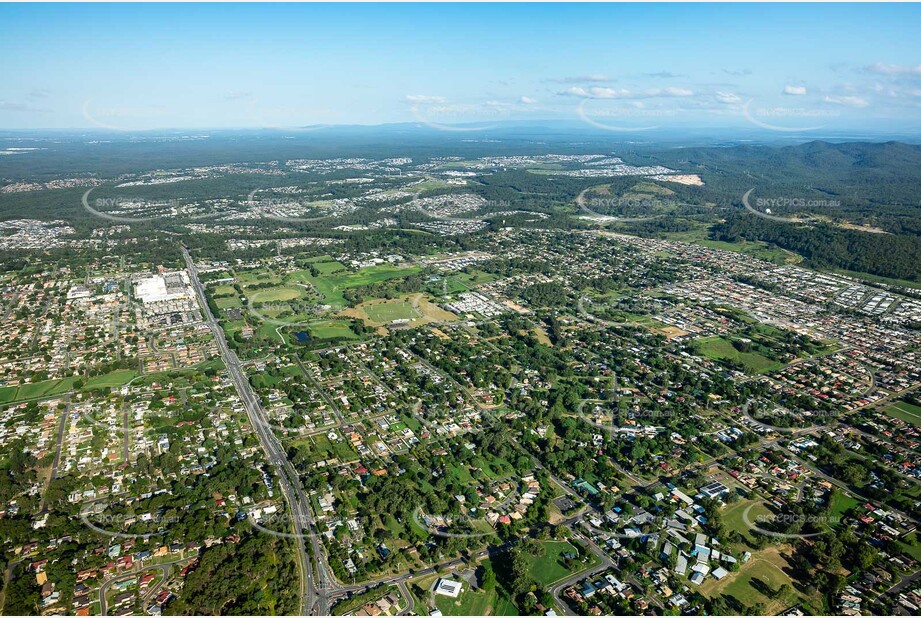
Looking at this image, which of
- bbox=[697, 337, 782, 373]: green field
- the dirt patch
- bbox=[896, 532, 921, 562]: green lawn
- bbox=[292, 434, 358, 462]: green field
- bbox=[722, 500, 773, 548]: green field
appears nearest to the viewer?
bbox=[896, 532, 921, 562]: green lawn

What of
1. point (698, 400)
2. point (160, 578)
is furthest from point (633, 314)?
point (160, 578)

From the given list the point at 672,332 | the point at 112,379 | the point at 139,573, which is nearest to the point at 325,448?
the point at 139,573

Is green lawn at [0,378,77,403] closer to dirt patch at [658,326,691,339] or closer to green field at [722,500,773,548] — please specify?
green field at [722,500,773,548]

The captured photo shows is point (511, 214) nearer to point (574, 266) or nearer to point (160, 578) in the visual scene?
point (574, 266)

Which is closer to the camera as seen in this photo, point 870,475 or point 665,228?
point 870,475

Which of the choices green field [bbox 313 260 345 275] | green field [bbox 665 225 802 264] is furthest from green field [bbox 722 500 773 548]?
green field [bbox 665 225 802 264]

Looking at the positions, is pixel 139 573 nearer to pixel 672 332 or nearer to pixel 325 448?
Answer: pixel 325 448
